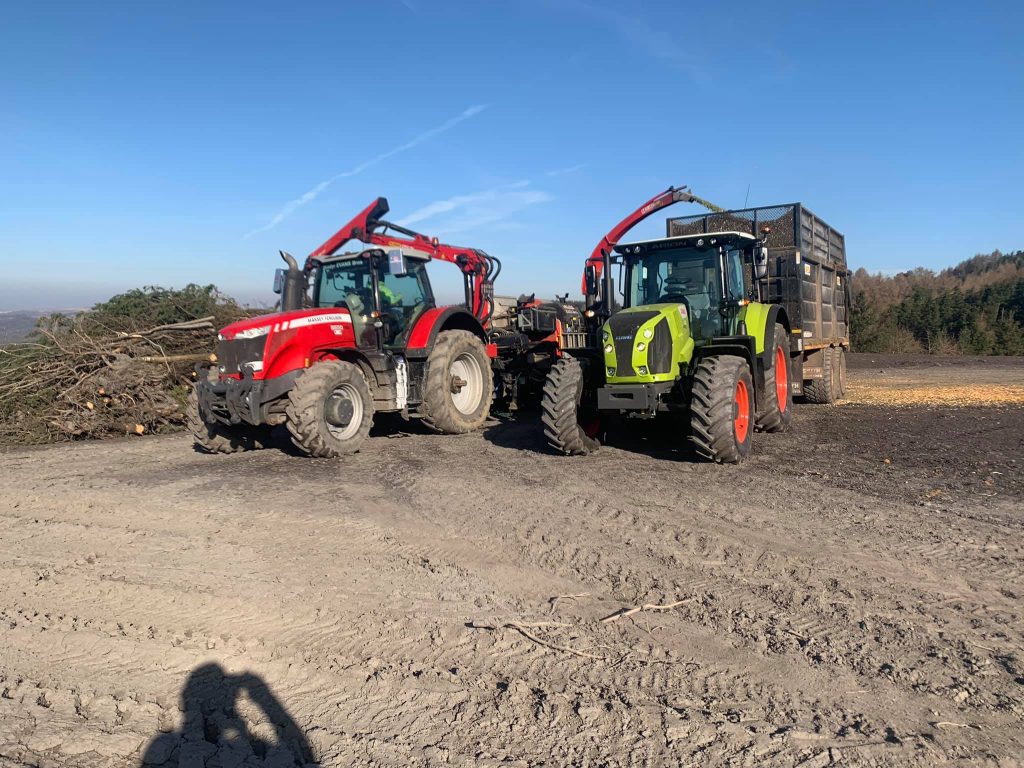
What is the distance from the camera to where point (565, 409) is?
7.50m

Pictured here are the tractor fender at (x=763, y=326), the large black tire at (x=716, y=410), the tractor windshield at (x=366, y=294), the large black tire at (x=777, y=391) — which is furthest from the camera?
the tractor windshield at (x=366, y=294)

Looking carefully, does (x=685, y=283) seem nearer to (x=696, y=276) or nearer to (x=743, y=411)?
(x=696, y=276)

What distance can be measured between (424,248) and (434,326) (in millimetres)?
1744

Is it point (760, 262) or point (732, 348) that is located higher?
point (760, 262)

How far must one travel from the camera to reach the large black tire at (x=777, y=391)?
8.55 m

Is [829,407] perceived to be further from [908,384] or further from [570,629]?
[570,629]

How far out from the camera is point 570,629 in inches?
140

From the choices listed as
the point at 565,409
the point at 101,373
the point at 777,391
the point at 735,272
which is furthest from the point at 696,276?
the point at 101,373

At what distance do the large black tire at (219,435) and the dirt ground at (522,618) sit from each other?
4.58 feet

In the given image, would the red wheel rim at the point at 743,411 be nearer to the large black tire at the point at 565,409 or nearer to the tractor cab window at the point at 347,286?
the large black tire at the point at 565,409

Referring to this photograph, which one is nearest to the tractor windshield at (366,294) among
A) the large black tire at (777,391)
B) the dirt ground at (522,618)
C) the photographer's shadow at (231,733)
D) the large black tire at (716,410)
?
the dirt ground at (522,618)

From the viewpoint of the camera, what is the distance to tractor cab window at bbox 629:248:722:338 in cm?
798

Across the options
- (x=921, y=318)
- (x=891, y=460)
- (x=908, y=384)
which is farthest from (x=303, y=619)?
(x=921, y=318)

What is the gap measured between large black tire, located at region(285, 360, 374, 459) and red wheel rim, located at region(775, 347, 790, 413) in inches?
197
